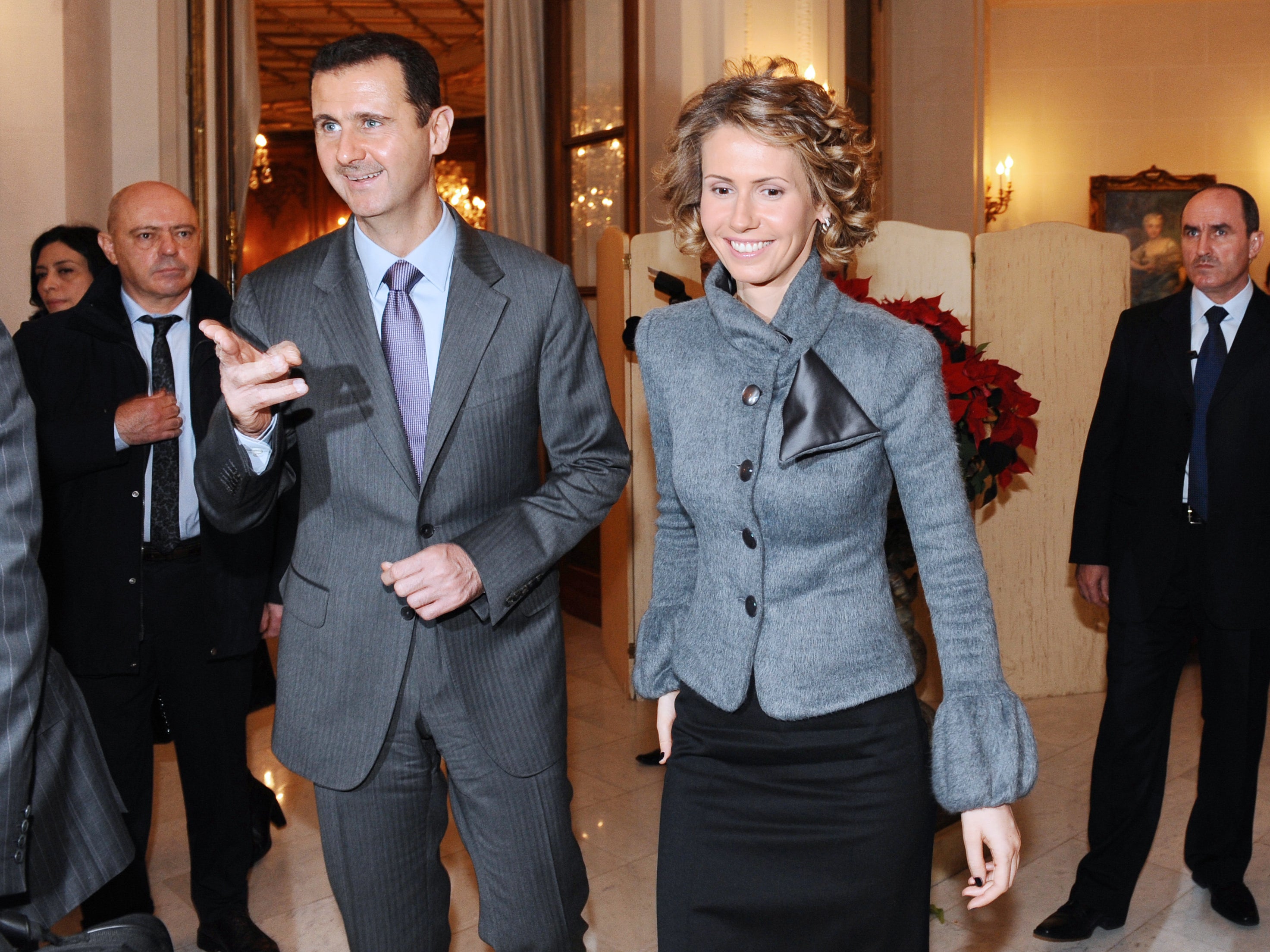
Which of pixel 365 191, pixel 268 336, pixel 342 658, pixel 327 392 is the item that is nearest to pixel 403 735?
pixel 342 658

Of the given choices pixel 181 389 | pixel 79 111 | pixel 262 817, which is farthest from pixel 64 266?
pixel 262 817

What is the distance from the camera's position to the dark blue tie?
305 centimetres

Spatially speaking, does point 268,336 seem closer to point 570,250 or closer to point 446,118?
point 446,118

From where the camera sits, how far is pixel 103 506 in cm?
288

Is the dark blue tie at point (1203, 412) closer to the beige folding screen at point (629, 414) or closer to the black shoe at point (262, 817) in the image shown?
the beige folding screen at point (629, 414)

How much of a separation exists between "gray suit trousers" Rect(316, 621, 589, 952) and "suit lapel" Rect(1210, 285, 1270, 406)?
203 centimetres

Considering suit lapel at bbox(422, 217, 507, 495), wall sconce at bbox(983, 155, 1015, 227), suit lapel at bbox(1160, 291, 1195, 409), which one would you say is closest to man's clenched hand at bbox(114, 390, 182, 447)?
suit lapel at bbox(422, 217, 507, 495)

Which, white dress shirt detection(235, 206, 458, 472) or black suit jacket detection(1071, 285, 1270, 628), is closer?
white dress shirt detection(235, 206, 458, 472)

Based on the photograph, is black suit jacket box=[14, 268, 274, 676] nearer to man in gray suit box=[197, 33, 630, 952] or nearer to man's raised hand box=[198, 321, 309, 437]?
man in gray suit box=[197, 33, 630, 952]

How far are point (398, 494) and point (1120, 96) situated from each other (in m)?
8.92

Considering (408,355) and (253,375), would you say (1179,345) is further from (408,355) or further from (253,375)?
(253,375)

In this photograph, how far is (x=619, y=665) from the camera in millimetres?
5336

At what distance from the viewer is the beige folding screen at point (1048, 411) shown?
487cm

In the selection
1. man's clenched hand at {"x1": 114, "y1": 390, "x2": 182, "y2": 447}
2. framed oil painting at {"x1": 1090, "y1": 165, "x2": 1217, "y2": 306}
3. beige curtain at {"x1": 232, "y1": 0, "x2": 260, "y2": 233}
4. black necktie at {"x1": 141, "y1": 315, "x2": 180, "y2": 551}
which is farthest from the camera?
framed oil painting at {"x1": 1090, "y1": 165, "x2": 1217, "y2": 306}
